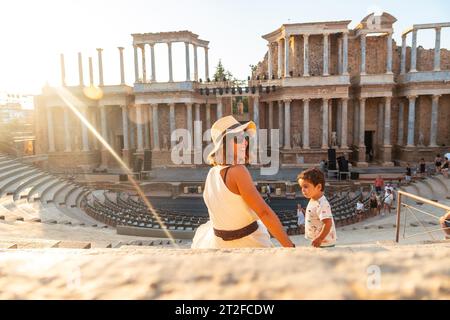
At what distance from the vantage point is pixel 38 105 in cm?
3366

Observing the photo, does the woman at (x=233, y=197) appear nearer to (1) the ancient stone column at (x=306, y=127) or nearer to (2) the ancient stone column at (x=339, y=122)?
(1) the ancient stone column at (x=306, y=127)

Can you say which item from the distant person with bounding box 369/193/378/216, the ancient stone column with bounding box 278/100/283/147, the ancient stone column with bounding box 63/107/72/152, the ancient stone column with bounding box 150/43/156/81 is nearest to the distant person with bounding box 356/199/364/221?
the distant person with bounding box 369/193/378/216

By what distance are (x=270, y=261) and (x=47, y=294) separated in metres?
1.17

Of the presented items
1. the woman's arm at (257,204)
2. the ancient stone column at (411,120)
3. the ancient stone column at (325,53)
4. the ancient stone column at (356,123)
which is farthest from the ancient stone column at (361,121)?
the woman's arm at (257,204)

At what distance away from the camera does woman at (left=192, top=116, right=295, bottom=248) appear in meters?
3.10

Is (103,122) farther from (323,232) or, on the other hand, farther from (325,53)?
(323,232)

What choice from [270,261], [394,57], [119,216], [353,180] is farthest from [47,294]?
[394,57]

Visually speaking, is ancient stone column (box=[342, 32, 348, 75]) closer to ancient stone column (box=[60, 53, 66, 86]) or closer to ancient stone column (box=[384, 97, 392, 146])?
ancient stone column (box=[384, 97, 392, 146])

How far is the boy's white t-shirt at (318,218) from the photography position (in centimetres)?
443

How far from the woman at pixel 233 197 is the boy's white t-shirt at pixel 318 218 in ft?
4.41

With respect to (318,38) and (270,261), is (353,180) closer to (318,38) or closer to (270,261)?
(318,38)

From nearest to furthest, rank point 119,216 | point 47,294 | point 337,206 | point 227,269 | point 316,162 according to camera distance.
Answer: point 47,294 → point 227,269 → point 119,216 → point 337,206 → point 316,162

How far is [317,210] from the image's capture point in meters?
4.54

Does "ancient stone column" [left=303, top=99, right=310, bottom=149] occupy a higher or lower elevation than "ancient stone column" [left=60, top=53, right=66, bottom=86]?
lower
